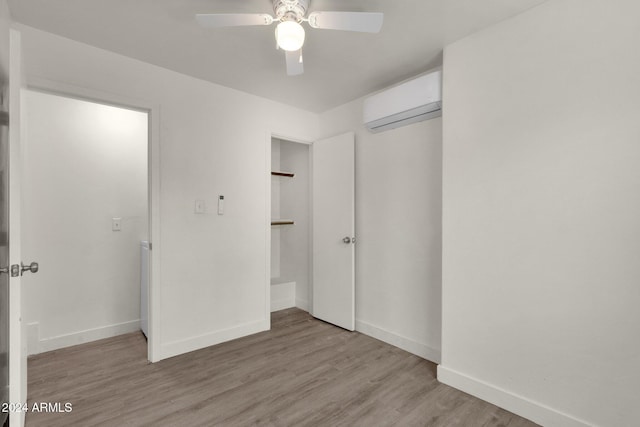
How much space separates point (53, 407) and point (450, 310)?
8.64 feet

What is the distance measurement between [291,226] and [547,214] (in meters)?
2.93

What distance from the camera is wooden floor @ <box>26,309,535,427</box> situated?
5.89 ft

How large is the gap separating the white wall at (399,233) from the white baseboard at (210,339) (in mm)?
1047

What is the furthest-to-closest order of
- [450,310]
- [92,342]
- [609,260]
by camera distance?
[92,342]
[450,310]
[609,260]

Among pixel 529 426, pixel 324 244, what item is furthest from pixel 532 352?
pixel 324 244

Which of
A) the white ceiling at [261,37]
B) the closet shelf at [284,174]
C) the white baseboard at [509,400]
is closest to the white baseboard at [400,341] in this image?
the white baseboard at [509,400]

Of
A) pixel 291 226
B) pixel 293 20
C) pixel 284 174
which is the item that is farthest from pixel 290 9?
pixel 291 226

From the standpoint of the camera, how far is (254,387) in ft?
6.95

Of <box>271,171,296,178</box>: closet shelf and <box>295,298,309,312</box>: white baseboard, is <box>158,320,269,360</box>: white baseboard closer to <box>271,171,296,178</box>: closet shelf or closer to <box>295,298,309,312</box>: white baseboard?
<box>295,298,309,312</box>: white baseboard

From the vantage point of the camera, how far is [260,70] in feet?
8.35

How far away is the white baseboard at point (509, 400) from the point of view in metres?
1.68

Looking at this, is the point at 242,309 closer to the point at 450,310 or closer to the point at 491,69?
the point at 450,310

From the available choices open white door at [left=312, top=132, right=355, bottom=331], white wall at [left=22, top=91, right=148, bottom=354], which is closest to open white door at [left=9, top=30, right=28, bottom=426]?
white wall at [left=22, top=91, right=148, bottom=354]

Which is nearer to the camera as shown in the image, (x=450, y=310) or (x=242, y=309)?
(x=450, y=310)
